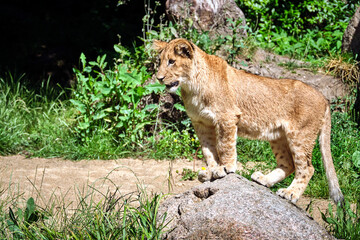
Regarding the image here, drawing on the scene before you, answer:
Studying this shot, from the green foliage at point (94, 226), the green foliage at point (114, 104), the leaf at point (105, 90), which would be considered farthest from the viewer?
the green foliage at point (114, 104)

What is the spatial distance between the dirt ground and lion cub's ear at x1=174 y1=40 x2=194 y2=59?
6.06 ft

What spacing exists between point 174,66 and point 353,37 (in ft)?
18.5

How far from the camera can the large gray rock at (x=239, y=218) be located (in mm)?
3562

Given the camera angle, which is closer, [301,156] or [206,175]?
[206,175]

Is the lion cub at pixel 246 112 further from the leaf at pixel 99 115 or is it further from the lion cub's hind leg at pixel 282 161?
the leaf at pixel 99 115

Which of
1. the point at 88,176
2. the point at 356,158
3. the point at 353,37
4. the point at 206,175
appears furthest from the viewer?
the point at 353,37

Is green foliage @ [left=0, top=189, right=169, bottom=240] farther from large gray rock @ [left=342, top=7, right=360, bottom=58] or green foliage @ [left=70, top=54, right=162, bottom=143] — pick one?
large gray rock @ [left=342, top=7, right=360, bottom=58]

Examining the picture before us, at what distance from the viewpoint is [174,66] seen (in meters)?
5.23

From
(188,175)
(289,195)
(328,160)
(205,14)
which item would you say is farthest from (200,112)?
(205,14)

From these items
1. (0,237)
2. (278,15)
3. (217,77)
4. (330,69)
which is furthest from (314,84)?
(0,237)

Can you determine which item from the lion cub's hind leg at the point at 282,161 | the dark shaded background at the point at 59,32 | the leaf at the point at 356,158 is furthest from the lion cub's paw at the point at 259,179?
the dark shaded background at the point at 59,32

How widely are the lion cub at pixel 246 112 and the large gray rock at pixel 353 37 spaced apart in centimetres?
418

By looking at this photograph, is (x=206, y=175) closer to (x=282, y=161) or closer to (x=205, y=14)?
(x=282, y=161)

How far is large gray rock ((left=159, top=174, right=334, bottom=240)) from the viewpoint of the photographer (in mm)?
3562
